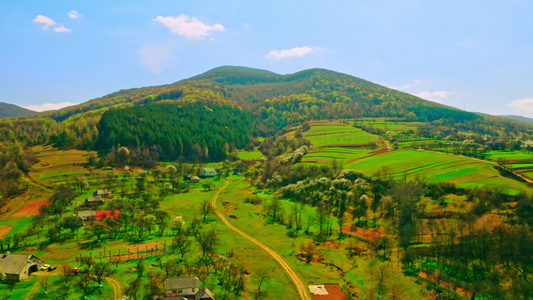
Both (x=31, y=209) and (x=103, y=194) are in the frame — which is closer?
(x=31, y=209)

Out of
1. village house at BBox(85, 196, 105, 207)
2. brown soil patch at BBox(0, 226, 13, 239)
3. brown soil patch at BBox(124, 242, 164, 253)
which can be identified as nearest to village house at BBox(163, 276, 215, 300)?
brown soil patch at BBox(124, 242, 164, 253)

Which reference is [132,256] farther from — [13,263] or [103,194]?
[103,194]

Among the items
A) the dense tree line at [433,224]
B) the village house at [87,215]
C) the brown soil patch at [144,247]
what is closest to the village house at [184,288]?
the brown soil patch at [144,247]

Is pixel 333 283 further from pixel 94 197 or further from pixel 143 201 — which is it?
pixel 94 197

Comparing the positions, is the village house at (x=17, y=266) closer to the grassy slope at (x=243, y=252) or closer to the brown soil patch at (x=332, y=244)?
the grassy slope at (x=243, y=252)

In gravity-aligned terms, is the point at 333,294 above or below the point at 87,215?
below

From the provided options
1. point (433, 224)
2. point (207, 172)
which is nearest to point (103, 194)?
point (207, 172)

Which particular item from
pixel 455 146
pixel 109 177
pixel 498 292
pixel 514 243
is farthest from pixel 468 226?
pixel 109 177
